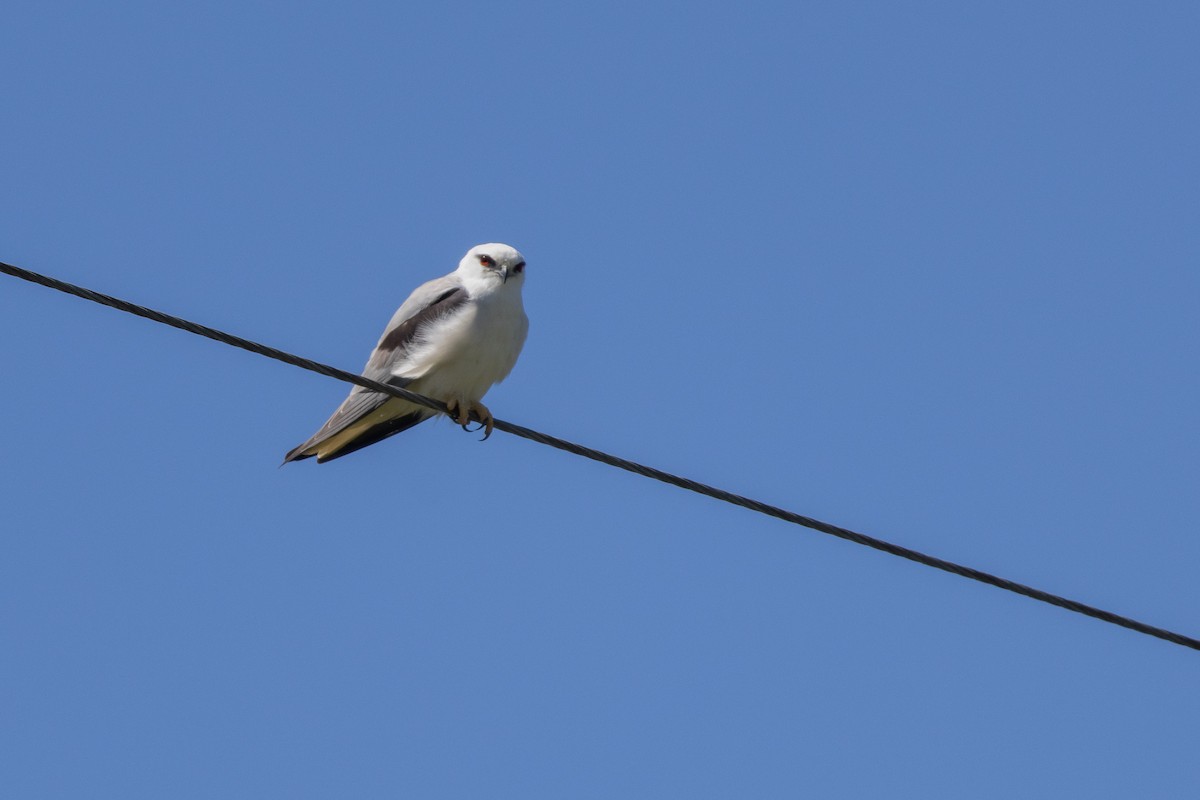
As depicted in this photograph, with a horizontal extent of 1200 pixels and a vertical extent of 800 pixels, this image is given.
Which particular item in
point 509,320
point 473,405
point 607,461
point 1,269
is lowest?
point 1,269

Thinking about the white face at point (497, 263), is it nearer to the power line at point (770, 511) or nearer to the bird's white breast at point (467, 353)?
the bird's white breast at point (467, 353)

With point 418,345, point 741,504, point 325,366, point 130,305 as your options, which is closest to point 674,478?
point 741,504

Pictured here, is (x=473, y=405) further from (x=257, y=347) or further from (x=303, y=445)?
(x=257, y=347)

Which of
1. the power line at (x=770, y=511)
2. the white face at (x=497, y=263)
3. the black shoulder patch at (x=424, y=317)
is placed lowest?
the power line at (x=770, y=511)

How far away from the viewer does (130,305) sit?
4523mm

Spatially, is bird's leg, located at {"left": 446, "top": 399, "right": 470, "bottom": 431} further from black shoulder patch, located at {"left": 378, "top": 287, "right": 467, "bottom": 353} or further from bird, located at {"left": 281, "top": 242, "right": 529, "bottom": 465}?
black shoulder patch, located at {"left": 378, "top": 287, "right": 467, "bottom": 353}

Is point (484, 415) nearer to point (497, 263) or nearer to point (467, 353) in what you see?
point (467, 353)

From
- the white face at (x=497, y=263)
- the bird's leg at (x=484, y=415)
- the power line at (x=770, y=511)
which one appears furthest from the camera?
the white face at (x=497, y=263)

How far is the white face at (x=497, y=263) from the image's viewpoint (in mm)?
7699

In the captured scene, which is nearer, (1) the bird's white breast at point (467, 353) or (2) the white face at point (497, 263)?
(1) the bird's white breast at point (467, 353)

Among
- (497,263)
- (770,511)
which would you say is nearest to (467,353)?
(497,263)

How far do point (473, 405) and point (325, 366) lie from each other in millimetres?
2378

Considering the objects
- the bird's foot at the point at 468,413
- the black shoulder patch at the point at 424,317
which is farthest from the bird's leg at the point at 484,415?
the black shoulder patch at the point at 424,317

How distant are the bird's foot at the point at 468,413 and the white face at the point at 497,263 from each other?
2.25 ft
